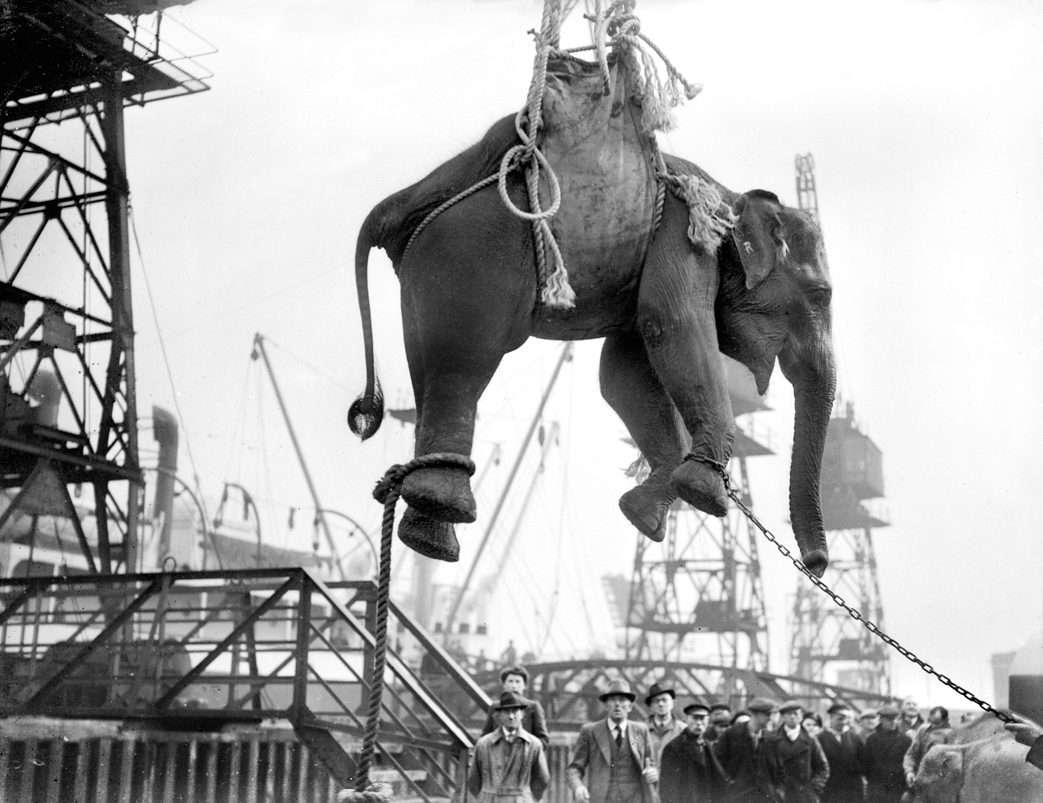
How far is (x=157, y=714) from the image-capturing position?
6.20 m

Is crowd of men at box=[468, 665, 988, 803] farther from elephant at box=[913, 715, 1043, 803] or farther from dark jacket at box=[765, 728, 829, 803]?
elephant at box=[913, 715, 1043, 803]

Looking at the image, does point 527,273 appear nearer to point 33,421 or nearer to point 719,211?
point 719,211

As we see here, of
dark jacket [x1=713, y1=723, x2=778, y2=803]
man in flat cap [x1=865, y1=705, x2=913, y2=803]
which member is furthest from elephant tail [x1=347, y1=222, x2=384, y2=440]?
man in flat cap [x1=865, y1=705, x2=913, y2=803]

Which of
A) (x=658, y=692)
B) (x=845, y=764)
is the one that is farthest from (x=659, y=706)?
(x=845, y=764)

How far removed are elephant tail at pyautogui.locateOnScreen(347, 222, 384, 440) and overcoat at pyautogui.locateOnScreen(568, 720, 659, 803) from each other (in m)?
3.33

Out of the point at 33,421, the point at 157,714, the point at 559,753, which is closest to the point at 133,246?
the point at 33,421

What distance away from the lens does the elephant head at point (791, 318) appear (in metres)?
1.80

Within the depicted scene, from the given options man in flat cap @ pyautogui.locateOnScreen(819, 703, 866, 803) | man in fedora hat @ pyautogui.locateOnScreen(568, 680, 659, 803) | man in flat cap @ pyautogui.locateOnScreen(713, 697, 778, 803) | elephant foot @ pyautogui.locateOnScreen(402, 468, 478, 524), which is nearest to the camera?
elephant foot @ pyautogui.locateOnScreen(402, 468, 478, 524)

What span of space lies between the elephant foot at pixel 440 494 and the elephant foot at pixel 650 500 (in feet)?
1.05

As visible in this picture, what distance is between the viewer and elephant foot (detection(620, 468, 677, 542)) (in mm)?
1930

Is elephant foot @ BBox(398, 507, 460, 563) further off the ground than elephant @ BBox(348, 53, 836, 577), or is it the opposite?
elephant @ BBox(348, 53, 836, 577)

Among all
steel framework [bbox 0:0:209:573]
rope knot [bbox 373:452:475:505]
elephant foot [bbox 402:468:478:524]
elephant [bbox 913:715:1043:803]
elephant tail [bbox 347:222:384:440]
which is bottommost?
elephant [bbox 913:715:1043:803]

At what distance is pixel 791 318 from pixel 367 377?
0.63 meters

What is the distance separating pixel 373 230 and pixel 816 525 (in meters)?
0.79
